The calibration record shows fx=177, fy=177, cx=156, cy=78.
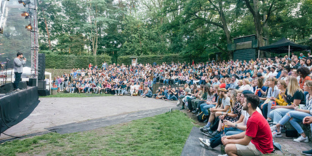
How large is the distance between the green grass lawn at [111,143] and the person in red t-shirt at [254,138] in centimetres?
115

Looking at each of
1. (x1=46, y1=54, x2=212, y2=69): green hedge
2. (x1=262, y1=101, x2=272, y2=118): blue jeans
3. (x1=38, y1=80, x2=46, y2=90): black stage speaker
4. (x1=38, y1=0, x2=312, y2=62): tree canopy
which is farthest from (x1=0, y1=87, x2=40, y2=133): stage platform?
(x1=46, y1=54, x2=212, y2=69): green hedge

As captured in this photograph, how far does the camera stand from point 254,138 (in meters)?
2.86

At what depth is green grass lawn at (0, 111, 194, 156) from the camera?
3.46m

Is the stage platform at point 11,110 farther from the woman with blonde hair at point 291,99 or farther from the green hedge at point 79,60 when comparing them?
the green hedge at point 79,60

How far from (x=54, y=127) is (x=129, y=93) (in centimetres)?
1169

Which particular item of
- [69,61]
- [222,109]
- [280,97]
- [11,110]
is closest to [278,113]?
[280,97]

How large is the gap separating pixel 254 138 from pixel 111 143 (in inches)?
111

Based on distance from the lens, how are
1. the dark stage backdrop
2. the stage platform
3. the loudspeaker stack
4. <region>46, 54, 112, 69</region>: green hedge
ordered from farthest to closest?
1. <region>46, 54, 112, 69</region>: green hedge
2. the loudspeaker stack
3. the dark stage backdrop
4. the stage platform

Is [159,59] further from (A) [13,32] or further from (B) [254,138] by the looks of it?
(B) [254,138]

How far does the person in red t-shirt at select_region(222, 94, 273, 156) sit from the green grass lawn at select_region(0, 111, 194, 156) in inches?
45.2

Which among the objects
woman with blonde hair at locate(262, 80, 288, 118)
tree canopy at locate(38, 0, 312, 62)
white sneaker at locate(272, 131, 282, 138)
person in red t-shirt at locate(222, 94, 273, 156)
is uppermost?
tree canopy at locate(38, 0, 312, 62)

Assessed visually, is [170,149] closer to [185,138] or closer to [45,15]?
[185,138]

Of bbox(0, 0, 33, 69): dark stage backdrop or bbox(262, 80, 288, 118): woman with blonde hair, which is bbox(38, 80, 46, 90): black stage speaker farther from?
bbox(262, 80, 288, 118): woman with blonde hair

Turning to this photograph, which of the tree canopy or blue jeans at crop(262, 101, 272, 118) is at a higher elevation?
the tree canopy
